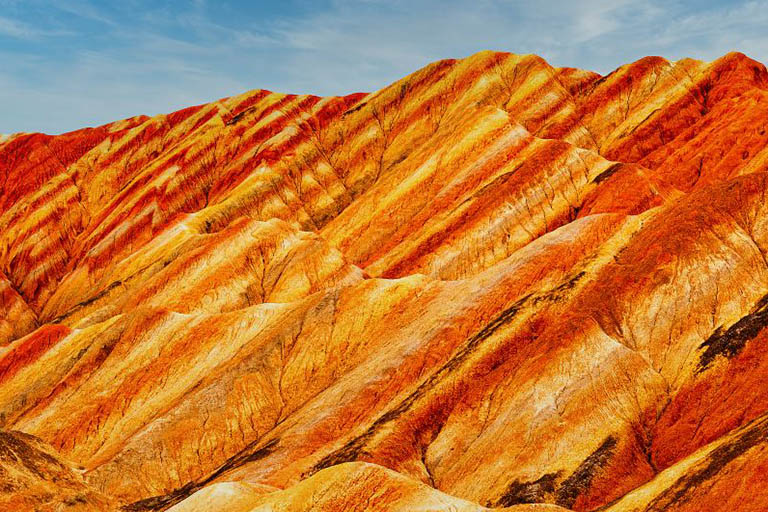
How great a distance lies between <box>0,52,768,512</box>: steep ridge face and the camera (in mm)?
40562

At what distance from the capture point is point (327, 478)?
3475 centimetres

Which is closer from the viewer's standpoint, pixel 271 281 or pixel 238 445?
pixel 238 445

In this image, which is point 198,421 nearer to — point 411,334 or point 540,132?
point 411,334

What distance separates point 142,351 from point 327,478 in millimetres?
35155

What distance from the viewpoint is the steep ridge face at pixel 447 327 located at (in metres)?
40.6

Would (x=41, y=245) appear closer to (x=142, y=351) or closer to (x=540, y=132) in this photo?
(x=142, y=351)

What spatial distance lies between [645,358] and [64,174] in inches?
4385

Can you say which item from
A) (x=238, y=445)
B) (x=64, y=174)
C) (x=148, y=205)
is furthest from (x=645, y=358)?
(x=64, y=174)

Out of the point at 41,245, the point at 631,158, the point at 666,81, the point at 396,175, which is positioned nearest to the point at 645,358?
the point at 631,158

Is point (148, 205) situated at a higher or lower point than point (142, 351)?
higher

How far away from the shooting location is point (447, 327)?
5375cm

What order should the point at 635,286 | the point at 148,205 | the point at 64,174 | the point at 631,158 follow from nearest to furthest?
the point at 635,286 → the point at 631,158 → the point at 148,205 → the point at 64,174

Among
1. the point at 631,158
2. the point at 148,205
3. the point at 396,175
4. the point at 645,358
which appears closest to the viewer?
the point at 645,358

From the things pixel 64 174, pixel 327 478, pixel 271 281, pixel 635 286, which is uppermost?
pixel 64 174
